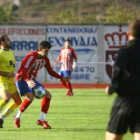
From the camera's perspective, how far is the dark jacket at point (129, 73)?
8984 millimetres

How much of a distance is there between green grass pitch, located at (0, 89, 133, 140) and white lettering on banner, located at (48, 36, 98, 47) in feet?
42.3

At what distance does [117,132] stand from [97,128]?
561 centimetres

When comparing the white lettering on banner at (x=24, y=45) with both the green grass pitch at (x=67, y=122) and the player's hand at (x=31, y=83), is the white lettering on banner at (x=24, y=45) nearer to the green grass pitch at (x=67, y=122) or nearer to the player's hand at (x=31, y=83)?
the green grass pitch at (x=67, y=122)

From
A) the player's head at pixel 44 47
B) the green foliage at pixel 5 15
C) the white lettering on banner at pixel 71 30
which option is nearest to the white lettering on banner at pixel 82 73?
the white lettering on banner at pixel 71 30

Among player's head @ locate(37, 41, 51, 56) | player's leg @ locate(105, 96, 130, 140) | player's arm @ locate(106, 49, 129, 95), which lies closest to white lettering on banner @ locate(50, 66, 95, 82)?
player's head @ locate(37, 41, 51, 56)

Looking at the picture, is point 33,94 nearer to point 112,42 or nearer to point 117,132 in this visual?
point 117,132

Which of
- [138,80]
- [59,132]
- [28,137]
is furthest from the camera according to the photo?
[59,132]

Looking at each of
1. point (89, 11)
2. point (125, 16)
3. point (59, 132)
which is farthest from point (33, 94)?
point (89, 11)

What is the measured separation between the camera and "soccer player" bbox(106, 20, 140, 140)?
8969 mm

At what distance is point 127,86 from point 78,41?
27359 mm

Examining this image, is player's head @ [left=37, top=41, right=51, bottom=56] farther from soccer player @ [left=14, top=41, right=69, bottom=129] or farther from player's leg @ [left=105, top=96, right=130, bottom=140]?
player's leg @ [left=105, top=96, right=130, bottom=140]

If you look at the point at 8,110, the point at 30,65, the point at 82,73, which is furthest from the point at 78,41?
the point at 30,65

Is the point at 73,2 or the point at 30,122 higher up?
the point at 73,2

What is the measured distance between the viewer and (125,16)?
54031 mm
